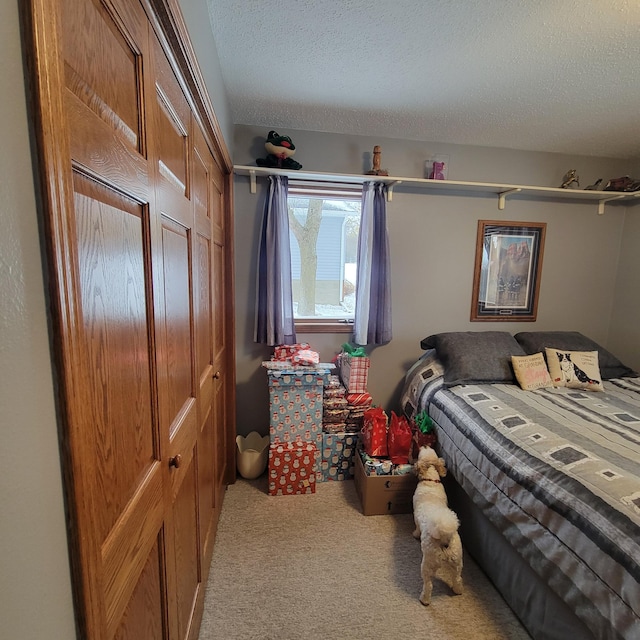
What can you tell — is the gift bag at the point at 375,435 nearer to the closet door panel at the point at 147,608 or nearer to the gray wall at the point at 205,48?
the closet door panel at the point at 147,608

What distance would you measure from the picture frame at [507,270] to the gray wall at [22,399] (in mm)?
2925

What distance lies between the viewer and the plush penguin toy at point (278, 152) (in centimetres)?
229

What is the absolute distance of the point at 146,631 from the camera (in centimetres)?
80

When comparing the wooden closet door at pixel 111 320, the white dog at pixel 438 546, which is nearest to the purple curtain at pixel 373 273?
the white dog at pixel 438 546

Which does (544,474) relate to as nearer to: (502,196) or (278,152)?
(502,196)

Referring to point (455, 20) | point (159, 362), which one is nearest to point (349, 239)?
point (455, 20)

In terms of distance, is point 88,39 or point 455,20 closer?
point 88,39

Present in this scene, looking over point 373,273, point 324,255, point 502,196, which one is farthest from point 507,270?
point 324,255

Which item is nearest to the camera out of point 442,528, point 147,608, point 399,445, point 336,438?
point 147,608

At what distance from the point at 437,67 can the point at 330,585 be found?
8.57 feet

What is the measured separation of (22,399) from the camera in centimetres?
38

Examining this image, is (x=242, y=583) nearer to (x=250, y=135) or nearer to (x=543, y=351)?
(x=543, y=351)

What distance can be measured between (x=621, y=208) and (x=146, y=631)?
406 cm

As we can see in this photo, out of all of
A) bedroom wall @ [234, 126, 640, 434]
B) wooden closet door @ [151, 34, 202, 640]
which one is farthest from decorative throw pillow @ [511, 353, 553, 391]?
wooden closet door @ [151, 34, 202, 640]
